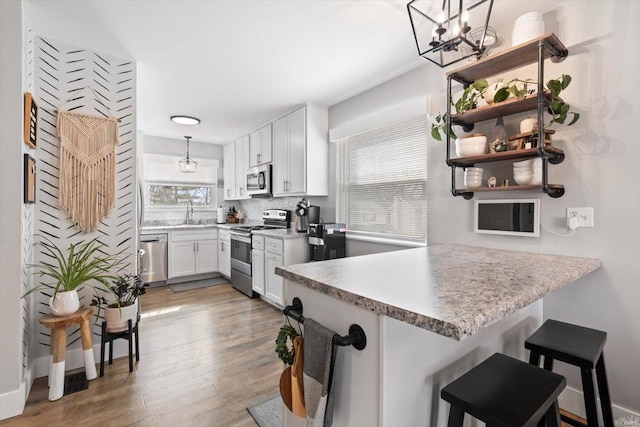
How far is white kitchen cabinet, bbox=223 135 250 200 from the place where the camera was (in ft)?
16.2

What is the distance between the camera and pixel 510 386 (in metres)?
1.01

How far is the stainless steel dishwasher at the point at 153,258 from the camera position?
436cm

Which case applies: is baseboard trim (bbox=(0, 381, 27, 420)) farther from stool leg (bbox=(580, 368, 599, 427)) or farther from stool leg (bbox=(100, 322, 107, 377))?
stool leg (bbox=(580, 368, 599, 427))

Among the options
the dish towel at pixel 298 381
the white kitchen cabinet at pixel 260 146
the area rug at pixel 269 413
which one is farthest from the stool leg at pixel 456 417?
the white kitchen cabinet at pixel 260 146

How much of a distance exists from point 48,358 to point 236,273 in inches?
90.1

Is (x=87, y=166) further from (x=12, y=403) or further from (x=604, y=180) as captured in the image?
(x=604, y=180)

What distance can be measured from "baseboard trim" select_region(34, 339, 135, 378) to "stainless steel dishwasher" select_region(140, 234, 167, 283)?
205 cm

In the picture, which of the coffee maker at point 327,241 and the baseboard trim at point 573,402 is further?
the coffee maker at point 327,241

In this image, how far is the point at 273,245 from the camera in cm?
346

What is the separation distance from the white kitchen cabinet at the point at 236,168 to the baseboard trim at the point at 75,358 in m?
2.83

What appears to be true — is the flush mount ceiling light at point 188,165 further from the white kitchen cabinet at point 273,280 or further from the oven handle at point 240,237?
the white kitchen cabinet at point 273,280

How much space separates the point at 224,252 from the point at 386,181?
3.01 meters

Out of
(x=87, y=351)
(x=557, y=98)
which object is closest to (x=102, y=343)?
(x=87, y=351)

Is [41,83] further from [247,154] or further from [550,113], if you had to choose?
[550,113]
